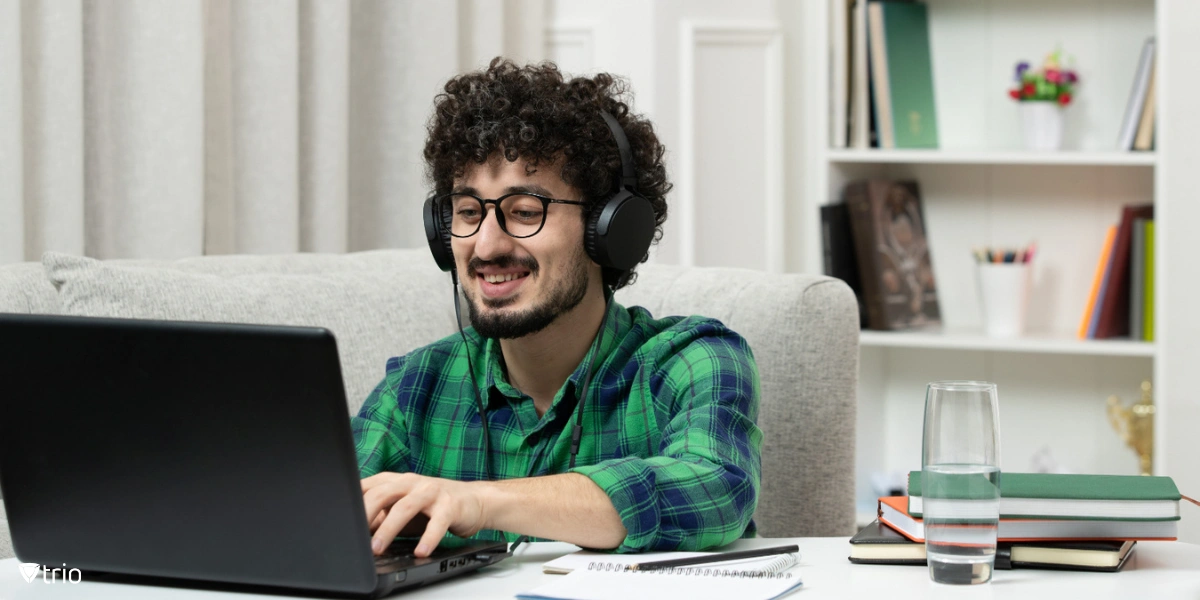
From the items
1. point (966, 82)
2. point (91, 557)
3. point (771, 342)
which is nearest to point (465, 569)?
point (91, 557)

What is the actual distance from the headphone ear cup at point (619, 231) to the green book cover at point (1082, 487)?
0.43 m

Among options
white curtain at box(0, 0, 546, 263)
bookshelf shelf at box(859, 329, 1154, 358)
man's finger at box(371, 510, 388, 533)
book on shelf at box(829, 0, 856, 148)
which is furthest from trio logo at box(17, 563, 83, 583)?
book on shelf at box(829, 0, 856, 148)

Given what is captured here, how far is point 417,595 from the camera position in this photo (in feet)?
2.84

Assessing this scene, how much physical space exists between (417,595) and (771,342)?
78 cm

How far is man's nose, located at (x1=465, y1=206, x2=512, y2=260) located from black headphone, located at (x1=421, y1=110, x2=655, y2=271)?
0.28 ft

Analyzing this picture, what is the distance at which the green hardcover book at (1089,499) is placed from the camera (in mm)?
907

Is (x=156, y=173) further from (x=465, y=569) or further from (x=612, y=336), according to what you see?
(x=465, y=569)

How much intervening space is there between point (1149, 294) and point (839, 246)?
2.06 ft

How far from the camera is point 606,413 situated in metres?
1.31

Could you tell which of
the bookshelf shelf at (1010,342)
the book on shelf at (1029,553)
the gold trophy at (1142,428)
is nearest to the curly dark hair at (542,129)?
the book on shelf at (1029,553)

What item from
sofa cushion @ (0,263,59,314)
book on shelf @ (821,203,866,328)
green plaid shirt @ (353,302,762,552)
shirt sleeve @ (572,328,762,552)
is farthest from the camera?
book on shelf @ (821,203,866,328)

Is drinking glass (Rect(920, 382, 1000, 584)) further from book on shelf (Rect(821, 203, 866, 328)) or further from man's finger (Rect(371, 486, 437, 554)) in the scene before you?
book on shelf (Rect(821, 203, 866, 328))

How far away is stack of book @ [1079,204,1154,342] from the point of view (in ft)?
8.14

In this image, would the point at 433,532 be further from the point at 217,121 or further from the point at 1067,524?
the point at 217,121
